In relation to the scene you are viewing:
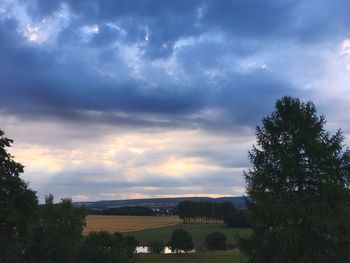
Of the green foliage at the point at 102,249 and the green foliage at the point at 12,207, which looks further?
the green foliage at the point at 102,249

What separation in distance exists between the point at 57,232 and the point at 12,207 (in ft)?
56.2

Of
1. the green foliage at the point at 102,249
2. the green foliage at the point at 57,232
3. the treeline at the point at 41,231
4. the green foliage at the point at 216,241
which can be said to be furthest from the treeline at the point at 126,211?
the green foliage at the point at 57,232

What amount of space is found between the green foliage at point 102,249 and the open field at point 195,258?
17.1m

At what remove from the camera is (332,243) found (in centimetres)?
2517

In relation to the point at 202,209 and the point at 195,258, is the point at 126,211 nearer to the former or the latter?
the point at 202,209

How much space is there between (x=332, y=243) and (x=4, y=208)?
57.9 ft

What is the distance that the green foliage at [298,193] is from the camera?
80.7 ft

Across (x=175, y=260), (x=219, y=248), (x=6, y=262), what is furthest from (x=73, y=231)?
(x=219, y=248)

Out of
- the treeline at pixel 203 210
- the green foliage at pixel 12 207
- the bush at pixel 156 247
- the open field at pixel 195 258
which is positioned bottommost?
the open field at pixel 195 258

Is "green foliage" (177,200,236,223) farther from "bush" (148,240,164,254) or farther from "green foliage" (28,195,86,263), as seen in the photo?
"green foliage" (28,195,86,263)

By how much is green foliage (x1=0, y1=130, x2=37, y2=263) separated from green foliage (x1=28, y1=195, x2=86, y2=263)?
11716 millimetres

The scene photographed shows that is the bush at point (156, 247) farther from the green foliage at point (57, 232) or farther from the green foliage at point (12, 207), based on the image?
the green foliage at point (12, 207)

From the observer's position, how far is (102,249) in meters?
54.7

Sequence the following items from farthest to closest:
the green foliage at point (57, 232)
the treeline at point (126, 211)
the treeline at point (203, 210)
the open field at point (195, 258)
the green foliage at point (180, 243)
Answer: the treeline at point (126, 211) → the treeline at point (203, 210) → the green foliage at point (180, 243) → the open field at point (195, 258) → the green foliage at point (57, 232)
